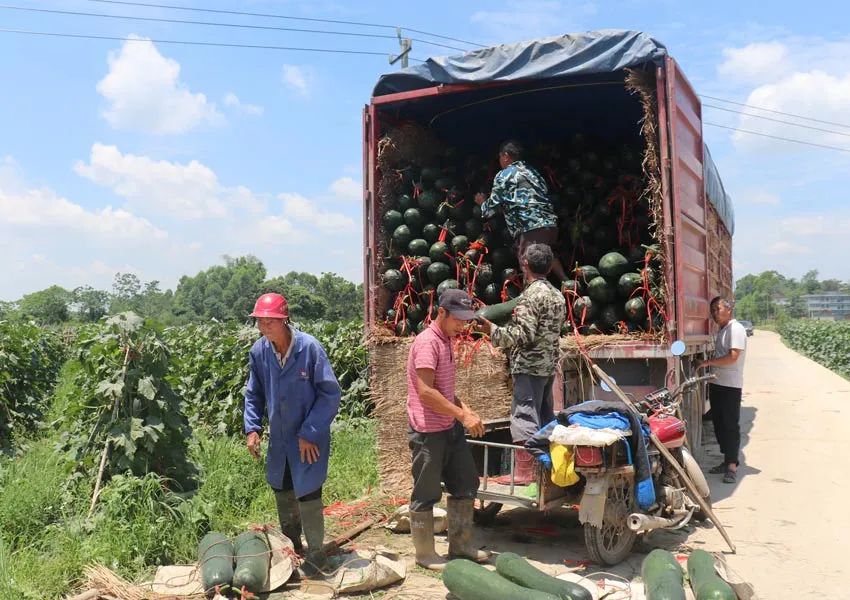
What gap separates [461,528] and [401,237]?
341cm

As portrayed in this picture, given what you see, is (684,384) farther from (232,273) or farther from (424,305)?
(232,273)

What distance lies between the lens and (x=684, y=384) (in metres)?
6.11

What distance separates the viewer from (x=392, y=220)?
25.3ft

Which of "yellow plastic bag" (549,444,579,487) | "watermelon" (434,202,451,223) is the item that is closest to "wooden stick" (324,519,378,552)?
"yellow plastic bag" (549,444,579,487)

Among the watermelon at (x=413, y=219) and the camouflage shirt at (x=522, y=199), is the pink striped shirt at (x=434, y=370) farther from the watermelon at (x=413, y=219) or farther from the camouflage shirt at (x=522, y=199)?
the watermelon at (x=413, y=219)

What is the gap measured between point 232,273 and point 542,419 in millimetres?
116307

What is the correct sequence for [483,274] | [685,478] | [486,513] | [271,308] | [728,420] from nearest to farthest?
[271,308], [685,478], [486,513], [483,274], [728,420]

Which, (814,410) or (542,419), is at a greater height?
(542,419)

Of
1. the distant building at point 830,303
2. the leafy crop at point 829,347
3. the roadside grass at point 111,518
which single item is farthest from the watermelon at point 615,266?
the distant building at point 830,303

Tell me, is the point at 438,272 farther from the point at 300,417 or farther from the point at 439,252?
the point at 300,417

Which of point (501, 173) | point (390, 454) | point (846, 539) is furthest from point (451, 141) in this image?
point (846, 539)

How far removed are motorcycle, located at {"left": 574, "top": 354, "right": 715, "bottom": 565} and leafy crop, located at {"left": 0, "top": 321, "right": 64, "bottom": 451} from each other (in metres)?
7.03

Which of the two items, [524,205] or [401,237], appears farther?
[401,237]

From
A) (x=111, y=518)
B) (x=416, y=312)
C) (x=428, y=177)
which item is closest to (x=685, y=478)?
(x=416, y=312)
